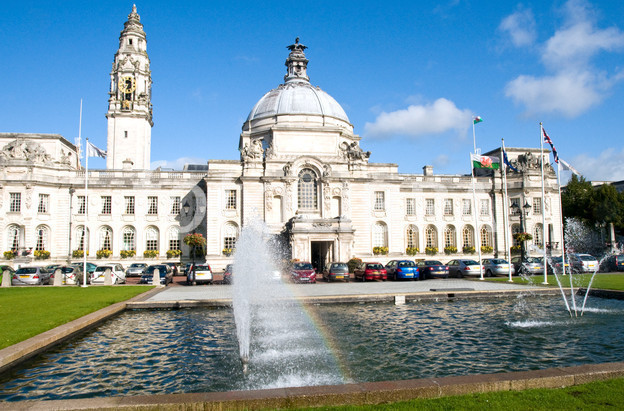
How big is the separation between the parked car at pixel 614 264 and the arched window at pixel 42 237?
5510cm

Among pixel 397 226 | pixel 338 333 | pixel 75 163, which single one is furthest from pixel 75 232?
pixel 338 333

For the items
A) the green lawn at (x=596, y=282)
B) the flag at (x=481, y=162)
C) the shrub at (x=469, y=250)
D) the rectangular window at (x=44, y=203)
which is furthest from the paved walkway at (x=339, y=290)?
the rectangular window at (x=44, y=203)

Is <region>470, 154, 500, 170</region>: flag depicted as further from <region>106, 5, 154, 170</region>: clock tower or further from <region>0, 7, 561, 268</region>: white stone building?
<region>106, 5, 154, 170</region>: clock tower

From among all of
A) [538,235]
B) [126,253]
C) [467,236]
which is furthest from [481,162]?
[126,253]

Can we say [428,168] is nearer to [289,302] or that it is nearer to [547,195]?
[547,195]

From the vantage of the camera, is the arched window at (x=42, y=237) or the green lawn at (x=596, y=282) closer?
the green lawn at (x=596, y=282)

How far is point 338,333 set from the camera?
48.4 ft

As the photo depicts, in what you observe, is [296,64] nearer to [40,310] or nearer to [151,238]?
[151,238]

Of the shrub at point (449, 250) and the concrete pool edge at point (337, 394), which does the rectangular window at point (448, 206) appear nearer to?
the shrub at point (449, 250)

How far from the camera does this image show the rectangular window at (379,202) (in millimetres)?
51531

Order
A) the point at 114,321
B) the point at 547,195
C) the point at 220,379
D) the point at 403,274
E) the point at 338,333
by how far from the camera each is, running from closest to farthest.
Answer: the point at 220,379, the point at 338,333, the point at 114,321, the point at 403,274, the point at 547,195

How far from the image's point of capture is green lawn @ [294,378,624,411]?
7.19m

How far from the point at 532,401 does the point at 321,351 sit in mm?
6178

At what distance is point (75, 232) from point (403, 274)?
36.6m
